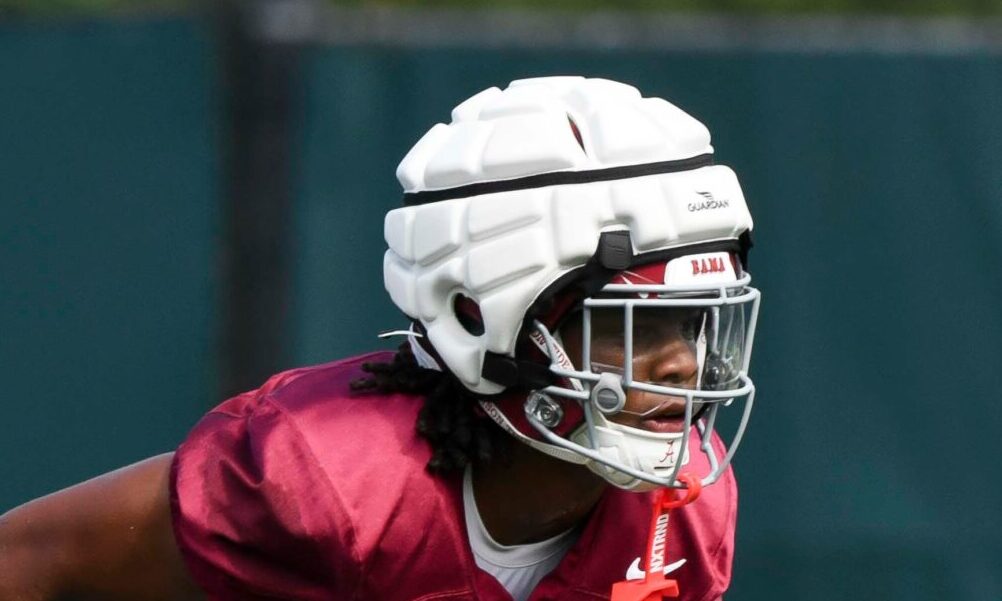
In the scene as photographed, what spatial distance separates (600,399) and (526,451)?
0.23m

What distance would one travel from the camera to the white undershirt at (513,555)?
95.0 inches

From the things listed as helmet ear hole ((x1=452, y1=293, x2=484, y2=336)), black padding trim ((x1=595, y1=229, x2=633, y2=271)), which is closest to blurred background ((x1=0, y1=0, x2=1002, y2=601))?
helmet ear hole ((x1=452, y1=293, x2=484, y2=336))

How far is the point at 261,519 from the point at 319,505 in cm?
8

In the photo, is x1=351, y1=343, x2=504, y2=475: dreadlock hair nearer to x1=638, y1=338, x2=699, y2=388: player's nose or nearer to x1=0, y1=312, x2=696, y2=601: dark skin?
x1=0, y1=312, x2=696, y2=601: dark skin

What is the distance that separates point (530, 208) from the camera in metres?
2.26

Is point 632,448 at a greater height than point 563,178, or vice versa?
point 563,178

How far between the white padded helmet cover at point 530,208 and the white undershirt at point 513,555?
197mm

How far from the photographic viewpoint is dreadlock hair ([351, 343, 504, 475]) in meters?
2.36

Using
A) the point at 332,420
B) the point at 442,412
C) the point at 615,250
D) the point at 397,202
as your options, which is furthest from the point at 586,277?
the point at 397,202

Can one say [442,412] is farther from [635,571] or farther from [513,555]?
[635,571]

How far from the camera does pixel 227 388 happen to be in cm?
424

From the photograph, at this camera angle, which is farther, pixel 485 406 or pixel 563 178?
pixel 485 406

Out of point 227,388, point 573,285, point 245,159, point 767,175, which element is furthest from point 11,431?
point 573,285

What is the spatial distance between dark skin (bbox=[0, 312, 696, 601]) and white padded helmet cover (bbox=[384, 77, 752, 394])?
0.42ft
